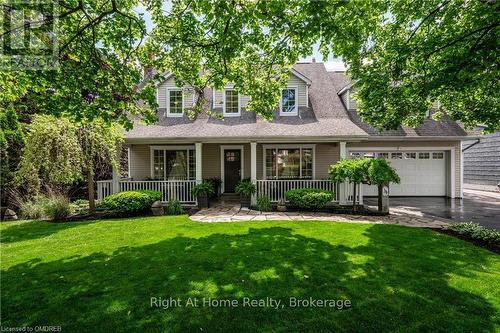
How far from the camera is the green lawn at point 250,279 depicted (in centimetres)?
279

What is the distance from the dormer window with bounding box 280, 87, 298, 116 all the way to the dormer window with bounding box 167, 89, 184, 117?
527 cm

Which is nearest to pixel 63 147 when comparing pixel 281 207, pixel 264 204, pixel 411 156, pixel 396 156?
pixel 264 204

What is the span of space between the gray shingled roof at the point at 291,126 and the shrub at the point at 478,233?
4224 mm

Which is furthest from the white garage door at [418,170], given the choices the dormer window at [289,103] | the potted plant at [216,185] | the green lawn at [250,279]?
the potted plant at [216,185]

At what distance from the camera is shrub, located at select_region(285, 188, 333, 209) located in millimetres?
9109

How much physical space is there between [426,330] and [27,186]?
1365 cm

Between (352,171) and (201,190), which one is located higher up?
(352,171)

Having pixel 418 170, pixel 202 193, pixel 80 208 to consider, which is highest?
pixel 418 170

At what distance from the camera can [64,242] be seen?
582 cm

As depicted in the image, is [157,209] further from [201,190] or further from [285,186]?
[285,186]

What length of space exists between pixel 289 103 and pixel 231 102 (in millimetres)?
2979

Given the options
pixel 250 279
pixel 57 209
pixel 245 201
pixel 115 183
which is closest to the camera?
pixel 250 279

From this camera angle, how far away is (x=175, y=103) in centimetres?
1221

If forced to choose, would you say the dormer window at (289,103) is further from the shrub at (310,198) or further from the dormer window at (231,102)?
the shrub at (310,198)
